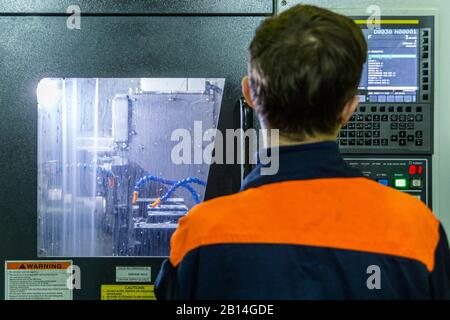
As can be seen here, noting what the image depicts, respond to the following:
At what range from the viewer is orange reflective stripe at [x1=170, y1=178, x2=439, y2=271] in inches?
35.1

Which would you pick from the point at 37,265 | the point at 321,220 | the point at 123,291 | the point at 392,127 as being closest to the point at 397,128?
the point at 392,127

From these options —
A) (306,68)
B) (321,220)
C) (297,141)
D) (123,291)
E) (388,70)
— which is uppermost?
(388,70)

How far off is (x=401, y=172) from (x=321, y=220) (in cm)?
83

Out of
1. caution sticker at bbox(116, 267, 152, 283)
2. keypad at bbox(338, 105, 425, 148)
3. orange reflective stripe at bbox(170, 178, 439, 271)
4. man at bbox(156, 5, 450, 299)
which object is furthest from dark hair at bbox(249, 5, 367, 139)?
caution sticker at bbox(116, 267, 152, 283)

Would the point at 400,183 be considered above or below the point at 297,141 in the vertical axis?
below

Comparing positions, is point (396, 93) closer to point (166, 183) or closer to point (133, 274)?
point (166, 183)

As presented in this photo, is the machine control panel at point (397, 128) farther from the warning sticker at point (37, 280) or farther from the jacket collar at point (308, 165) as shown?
the warning sticker at point (37, 280)

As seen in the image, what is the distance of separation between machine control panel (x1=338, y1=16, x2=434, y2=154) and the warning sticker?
961 mm

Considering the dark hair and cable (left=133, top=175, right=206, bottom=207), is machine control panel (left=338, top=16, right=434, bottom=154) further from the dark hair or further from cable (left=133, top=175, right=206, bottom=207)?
the dark hair

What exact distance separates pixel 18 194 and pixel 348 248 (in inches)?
46.1

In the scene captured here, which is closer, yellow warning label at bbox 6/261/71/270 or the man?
the man

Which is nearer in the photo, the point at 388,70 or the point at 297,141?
the point at 297,141

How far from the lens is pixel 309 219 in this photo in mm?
895
